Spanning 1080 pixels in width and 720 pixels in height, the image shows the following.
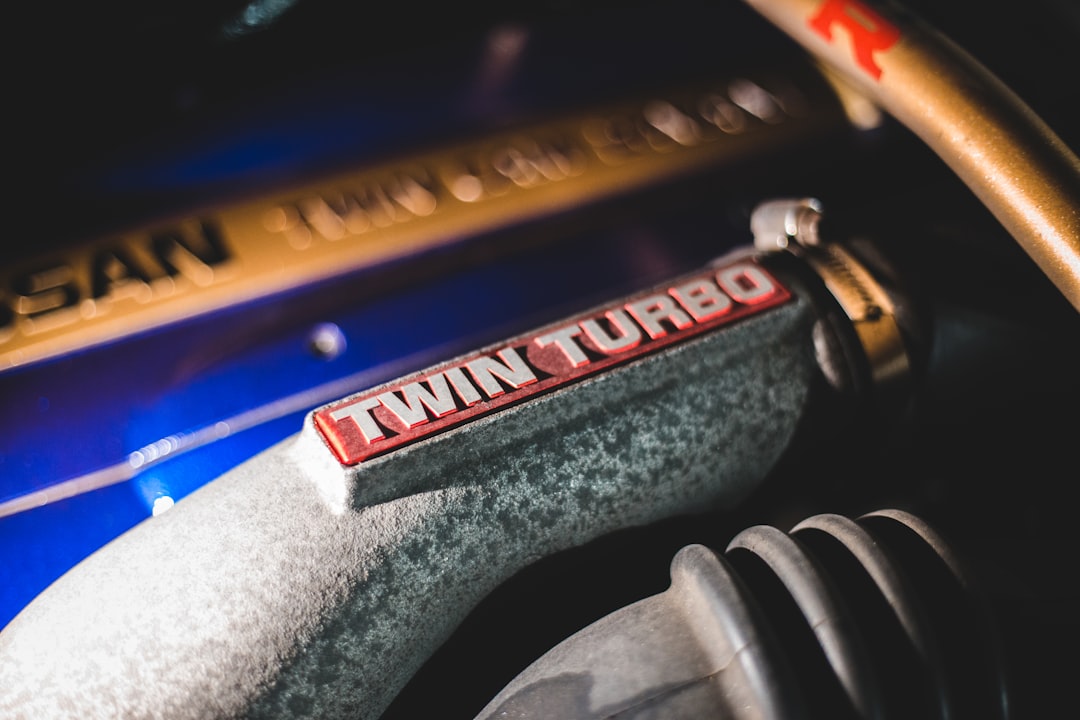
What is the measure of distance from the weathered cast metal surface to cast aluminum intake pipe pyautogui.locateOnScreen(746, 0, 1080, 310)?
0.21 meters

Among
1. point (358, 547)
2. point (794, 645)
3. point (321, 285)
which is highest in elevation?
point (321, 285)

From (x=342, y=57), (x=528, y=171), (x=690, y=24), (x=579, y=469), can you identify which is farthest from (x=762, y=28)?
(x=579, y=469)

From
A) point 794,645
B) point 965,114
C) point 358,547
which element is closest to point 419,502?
point 358,547

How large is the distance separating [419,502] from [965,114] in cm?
55

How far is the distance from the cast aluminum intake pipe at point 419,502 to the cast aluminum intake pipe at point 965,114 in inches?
5.4

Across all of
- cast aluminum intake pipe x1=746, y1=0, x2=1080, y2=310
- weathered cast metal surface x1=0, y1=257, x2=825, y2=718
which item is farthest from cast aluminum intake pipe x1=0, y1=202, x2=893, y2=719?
cast aluminum intake pipe x1=746, y1=0, x2=1080, y2=310

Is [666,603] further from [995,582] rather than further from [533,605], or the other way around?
[995,582]

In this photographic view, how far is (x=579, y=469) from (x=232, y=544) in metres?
0.26

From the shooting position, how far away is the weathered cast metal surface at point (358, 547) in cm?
52

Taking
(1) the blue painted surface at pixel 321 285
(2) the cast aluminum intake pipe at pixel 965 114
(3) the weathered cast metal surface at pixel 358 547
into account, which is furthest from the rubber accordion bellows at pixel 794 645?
(1) the blue painted surface at pixel 321 285

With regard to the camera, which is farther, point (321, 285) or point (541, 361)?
point (321, 285)

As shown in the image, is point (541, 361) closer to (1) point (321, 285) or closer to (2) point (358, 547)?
(2) point (358, 547)

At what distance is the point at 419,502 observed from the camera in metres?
0.58

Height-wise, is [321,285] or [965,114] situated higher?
[321,285]
